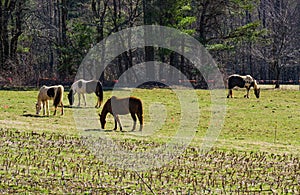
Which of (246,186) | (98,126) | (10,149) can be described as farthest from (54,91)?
(246,186)

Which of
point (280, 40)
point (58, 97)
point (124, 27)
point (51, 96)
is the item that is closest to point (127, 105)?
point (58, 97)

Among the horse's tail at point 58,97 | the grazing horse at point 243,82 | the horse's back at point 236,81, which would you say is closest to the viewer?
the horse's tail at point 58,97

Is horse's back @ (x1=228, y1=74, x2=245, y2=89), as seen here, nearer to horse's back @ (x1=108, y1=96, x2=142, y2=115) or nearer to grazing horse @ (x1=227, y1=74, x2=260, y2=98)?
grazing horse @ (x1=227, y1=74, x2=260, y2=98)

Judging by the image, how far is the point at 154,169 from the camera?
1230 cm

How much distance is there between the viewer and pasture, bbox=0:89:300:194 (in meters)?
10.5

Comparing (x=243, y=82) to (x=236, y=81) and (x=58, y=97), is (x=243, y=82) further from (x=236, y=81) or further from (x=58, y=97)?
(x=58, y=97)

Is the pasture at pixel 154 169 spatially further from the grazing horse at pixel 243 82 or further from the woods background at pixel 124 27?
the woods background at pixel 124 27

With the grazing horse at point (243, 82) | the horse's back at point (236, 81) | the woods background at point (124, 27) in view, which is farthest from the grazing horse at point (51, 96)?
the woods background at point (124, 27)

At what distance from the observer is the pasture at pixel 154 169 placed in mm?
10531

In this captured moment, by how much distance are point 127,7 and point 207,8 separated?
8606mm

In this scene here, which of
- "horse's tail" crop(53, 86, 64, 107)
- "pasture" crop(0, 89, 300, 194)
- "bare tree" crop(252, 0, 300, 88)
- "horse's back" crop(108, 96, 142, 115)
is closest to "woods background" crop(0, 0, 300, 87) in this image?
"bare tree" crop(252, 0, 300, 88)

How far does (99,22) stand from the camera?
4731 cm

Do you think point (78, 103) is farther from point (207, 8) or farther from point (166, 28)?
point (207, 8)

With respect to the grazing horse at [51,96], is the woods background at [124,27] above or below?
above
